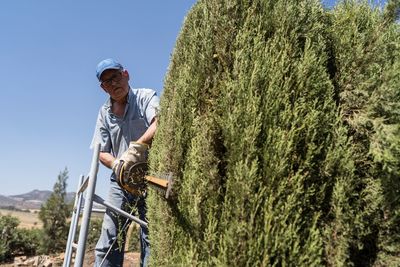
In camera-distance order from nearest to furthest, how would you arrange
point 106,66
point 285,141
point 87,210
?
1. point 285,141
2. point 87,210
3. point 106,66

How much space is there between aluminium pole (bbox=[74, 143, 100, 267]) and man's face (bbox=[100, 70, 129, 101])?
3.09ft

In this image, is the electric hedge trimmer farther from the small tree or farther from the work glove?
the small tree

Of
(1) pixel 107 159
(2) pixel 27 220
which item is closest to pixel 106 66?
(1) pixel 107 159

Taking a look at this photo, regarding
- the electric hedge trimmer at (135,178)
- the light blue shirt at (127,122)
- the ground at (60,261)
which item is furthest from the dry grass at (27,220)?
the electric hedge trimmer at (135,178)

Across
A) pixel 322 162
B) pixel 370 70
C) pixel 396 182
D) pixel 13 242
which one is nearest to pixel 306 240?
pixel 322 162

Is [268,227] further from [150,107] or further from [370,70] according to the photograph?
[150,107]

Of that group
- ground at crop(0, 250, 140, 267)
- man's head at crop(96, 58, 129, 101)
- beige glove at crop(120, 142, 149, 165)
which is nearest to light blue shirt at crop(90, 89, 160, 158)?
man's head at crop(96, 58, 129, 101)

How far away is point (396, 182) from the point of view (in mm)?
1952

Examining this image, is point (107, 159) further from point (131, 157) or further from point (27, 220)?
point (27, 220)

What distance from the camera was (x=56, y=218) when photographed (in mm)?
22562

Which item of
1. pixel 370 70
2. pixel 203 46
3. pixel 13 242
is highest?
pixel 203 46

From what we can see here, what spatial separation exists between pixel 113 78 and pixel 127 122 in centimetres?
46

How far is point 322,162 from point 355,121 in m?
0.29

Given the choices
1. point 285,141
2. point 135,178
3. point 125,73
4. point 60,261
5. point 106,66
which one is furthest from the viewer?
point 60,261
